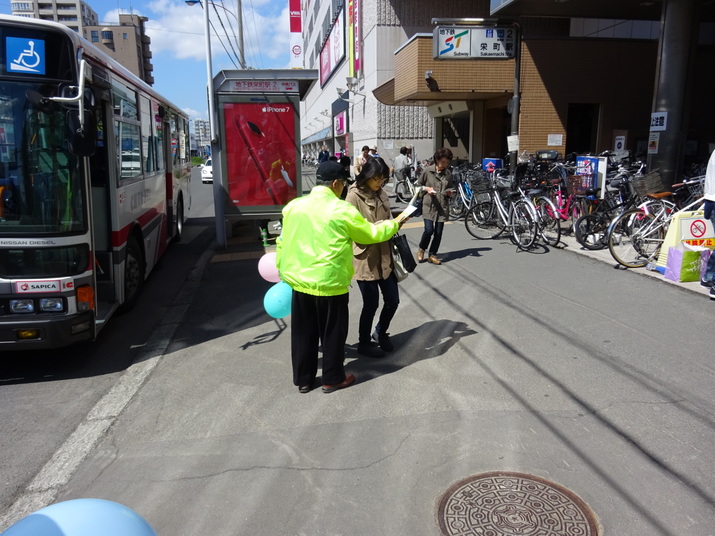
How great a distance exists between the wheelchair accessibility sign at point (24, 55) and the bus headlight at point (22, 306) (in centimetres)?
182

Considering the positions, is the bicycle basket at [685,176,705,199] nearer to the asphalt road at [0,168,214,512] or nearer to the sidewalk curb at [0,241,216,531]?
the sidewalk curb at [0,241,216,531]

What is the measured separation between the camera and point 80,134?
4.40m

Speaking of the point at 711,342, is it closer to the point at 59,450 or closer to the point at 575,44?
the point at 59,450

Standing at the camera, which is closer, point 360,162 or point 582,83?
point 360,162

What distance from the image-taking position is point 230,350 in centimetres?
558

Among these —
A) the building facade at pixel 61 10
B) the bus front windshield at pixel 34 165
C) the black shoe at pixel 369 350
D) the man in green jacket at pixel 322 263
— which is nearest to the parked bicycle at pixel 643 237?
the black shoe at pixel 369 350

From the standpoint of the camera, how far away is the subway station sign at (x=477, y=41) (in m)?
12.8

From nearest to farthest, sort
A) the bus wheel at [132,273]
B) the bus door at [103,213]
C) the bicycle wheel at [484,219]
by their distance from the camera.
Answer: the bus door at [103,213], the bus wheel at [132,273], the bicycle wheel at [484,219]

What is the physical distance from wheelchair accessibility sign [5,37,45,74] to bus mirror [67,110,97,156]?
0.50 meters

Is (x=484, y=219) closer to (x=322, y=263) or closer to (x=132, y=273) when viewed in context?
(x=132, y=273)

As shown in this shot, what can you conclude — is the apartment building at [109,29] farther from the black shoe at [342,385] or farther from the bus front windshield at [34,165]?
the black shoe at [342,385]

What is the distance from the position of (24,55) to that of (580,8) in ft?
40.1

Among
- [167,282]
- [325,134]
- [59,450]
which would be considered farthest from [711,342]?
[325,134]

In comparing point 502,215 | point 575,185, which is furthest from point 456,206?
point 575,185
